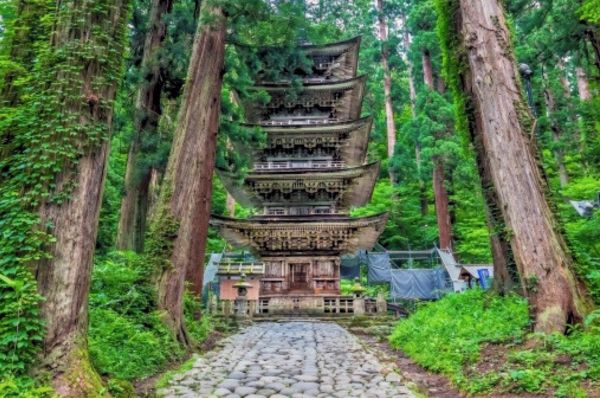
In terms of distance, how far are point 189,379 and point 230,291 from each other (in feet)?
34.1

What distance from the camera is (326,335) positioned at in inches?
341

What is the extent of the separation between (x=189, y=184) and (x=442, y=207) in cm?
1461

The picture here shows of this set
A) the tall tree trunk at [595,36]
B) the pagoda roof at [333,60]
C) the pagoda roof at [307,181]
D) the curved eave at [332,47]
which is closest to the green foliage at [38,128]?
the tall tree trunk at [595,36]

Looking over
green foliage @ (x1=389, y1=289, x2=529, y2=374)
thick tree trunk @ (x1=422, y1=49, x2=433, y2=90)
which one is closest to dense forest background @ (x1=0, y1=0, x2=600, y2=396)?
thick tree trunk @ (x1=422, y1=49, x2=433, y2=90)

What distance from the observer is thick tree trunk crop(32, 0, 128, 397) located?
9.57 feet

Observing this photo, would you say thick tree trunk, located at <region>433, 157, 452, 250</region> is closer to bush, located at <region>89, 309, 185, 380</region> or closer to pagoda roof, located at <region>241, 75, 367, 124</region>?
pagoda roof, located at <region>241, 75, 367, 124</region>

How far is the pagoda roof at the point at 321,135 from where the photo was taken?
1655 cm

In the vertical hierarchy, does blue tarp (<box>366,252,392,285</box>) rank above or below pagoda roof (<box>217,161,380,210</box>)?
below

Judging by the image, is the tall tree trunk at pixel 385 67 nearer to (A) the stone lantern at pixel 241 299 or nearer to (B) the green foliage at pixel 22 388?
(A) the stone lantern at pixel 241 299

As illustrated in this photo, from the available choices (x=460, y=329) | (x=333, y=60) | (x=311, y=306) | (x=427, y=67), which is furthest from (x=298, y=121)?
(x=460, y=329)

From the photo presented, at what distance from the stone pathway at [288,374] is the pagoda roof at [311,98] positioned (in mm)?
12830

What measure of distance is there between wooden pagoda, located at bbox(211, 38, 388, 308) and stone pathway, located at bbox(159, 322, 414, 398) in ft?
26.6

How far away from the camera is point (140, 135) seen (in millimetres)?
8969

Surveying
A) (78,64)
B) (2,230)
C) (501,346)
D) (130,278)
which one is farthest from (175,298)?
(501,346)
